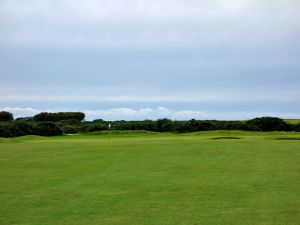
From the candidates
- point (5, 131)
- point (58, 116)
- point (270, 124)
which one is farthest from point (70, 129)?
point (270, 124)

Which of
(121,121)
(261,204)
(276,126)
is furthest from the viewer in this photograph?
(121,121)

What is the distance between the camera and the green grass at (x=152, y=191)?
1009 centimetres

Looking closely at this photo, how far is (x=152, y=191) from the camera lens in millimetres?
13344

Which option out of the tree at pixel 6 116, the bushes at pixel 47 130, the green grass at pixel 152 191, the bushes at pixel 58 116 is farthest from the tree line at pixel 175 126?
the green grass at pixel 152 191

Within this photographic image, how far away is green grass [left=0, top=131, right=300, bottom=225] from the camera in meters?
10.1

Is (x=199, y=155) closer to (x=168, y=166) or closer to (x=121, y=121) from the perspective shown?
(x=168, y=166)

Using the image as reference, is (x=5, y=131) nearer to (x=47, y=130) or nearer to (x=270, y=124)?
(x=47, y=130)

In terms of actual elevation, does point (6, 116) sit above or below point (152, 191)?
above

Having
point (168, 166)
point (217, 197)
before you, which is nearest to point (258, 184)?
point (217, 197)

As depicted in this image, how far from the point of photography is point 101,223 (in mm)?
9617

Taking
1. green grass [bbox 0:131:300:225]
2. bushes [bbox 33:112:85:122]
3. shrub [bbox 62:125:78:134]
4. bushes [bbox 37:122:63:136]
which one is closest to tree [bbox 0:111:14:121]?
bushes [bbox 33:112:85:122]

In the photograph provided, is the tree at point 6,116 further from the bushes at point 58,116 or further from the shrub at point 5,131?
the shrub at point 5,131

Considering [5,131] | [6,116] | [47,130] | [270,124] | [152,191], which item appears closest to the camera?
[152,191]

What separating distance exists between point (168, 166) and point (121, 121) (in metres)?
75.4
